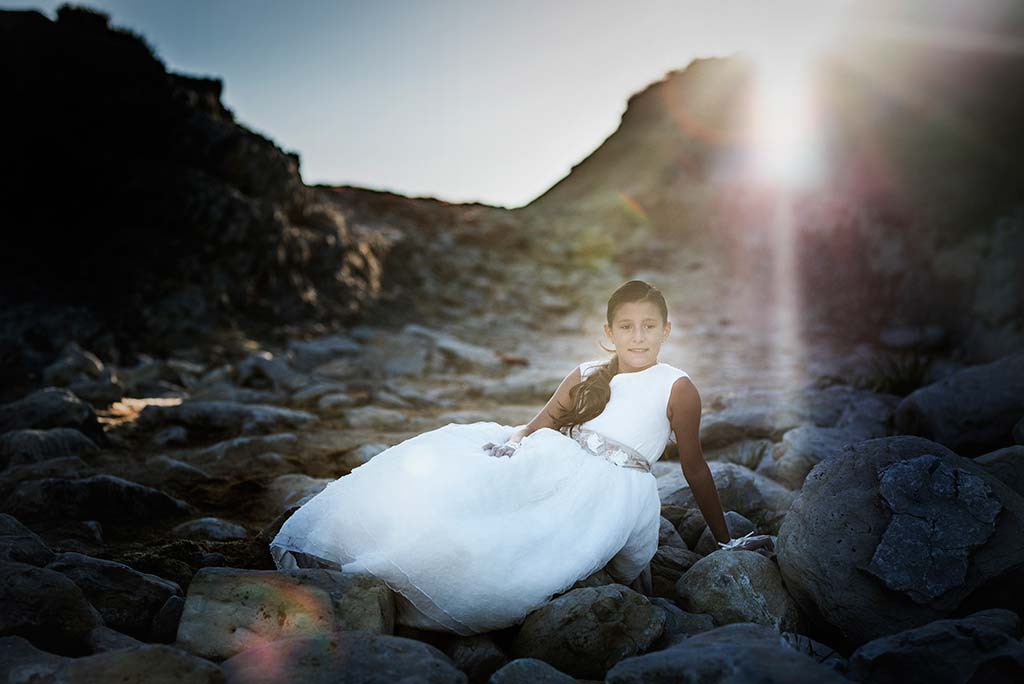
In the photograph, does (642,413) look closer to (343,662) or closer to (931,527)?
(931,527)

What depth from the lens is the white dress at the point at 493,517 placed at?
2.23 m

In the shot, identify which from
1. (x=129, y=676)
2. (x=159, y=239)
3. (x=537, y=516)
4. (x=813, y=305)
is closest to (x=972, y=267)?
(x=813, y=305)

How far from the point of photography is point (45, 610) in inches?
77.2

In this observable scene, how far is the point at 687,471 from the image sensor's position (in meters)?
2.84

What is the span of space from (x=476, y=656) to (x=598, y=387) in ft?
4.14

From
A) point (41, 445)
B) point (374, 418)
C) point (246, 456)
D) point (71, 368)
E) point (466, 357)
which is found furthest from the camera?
point (466, 357)

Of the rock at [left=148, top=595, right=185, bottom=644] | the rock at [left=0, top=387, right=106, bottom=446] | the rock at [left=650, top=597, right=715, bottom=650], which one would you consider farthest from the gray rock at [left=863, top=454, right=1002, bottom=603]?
the rock at [left=0, top=387, right=106, bottom=446]

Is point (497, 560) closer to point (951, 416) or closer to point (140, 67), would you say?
point (951, 416)

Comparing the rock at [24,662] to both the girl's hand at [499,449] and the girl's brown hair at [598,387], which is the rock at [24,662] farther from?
the girl's brown hair at [598,387]

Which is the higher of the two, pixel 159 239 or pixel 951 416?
pixel 159 239

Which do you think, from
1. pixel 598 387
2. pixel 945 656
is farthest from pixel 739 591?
pixel 598 387

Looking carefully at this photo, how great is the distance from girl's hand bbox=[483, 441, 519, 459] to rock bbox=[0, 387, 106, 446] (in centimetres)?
406

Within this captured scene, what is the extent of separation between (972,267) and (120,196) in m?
13.9

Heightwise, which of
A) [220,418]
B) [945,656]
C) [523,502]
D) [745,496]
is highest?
[523,502]
